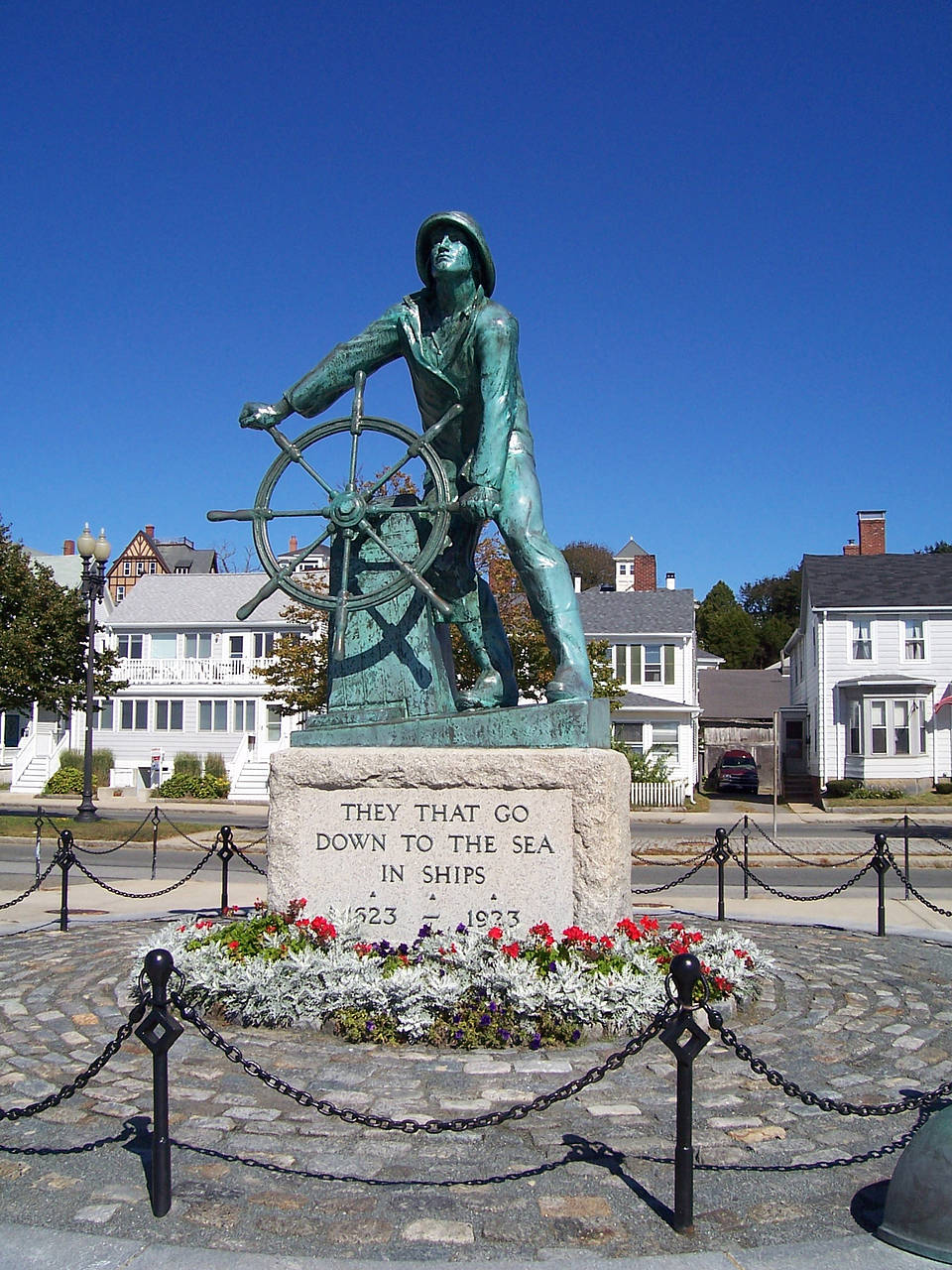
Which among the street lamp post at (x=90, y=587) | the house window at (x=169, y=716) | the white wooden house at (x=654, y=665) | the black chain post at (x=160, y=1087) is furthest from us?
the house window at (x=169, y=716)

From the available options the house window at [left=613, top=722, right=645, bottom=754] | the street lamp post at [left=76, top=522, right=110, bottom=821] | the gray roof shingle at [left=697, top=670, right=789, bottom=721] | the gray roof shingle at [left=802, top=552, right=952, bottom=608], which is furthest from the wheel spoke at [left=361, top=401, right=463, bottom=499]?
the gray roof shingle at [left=697, top=670, right=789, bottom=721]

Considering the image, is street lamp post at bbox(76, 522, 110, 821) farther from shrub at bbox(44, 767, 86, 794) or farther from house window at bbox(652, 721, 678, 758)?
house window at bbox(652, 721, 678, 758)

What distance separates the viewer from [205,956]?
579 centimetres

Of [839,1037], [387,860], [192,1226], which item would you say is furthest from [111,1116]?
[839,1037]

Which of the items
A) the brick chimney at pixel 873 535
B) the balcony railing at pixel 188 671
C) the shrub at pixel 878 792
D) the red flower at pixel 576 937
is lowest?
the shrub at pixel 878 792

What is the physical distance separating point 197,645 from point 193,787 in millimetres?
9133

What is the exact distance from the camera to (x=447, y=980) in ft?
17.3

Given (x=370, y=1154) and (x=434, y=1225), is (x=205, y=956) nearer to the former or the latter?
(x=370, y=1154)

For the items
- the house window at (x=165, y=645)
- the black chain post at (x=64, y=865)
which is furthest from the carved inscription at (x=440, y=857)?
the house window at (x=165, y=645)

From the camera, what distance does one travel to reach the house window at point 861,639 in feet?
118

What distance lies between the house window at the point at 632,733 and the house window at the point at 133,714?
1729 cm

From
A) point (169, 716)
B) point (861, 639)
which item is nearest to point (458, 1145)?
point (861, 639)

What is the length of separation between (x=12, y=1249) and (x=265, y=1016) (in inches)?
90.6

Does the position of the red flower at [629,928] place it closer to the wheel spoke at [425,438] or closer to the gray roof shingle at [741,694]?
the wheel spoke at [425,438]
